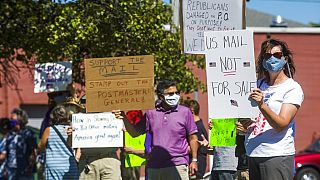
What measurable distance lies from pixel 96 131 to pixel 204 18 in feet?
7.03

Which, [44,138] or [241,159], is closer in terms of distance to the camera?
[241,159]

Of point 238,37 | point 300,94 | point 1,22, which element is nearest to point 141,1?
point 1,22

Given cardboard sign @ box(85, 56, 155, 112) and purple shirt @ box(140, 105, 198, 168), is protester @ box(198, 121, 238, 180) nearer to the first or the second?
purple shirt @ box(140, 105, 198, 168)

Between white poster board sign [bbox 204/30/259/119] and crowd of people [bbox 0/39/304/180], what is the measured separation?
110 mm

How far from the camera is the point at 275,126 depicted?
5.79m

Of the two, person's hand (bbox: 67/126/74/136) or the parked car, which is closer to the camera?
person's hand (bbox: 67/126/74/136)

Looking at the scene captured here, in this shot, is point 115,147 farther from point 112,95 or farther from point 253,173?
point 253,173

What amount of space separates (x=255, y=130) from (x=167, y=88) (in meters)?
2.71

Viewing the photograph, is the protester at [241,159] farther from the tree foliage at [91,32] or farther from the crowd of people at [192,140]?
the tree foliage at [91,32]

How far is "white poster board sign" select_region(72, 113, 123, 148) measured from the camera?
29.6 feet

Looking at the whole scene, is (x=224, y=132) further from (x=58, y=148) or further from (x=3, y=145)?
(x=3, y=145)

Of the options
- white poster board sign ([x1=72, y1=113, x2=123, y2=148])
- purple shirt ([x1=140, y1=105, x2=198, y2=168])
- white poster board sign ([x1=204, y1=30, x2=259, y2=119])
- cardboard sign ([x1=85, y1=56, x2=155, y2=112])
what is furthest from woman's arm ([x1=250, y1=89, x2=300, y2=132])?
white poster board sign ([x1=72, y1=113, x2=123, y2=148])

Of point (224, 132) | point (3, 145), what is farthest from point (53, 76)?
point (224, 132)

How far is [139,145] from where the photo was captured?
9.90 metres
